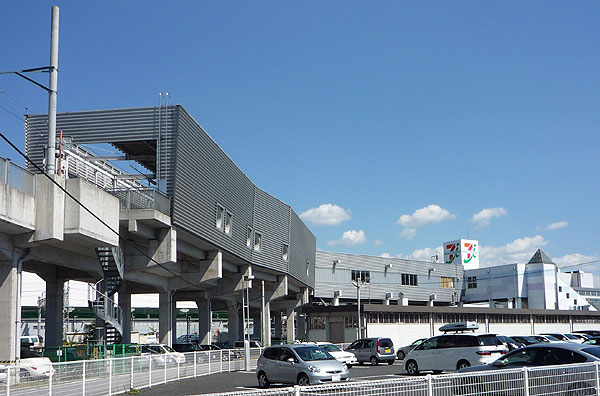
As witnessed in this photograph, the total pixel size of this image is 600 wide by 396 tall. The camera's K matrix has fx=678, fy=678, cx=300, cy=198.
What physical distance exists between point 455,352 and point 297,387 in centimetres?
1951

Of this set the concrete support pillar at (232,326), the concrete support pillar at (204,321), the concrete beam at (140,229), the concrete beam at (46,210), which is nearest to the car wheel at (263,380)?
the concrete beam at (46,210)

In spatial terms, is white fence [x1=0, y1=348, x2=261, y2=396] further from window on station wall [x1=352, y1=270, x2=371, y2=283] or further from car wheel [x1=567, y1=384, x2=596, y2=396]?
window on station wall [x1=352, y1=270, x2=371, y2=283]

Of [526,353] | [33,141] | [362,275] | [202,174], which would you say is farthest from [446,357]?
[362,275]

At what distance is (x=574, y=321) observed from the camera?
276ft

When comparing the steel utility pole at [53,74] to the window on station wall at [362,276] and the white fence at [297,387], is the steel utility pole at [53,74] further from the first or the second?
the window on station wall at [362,276]

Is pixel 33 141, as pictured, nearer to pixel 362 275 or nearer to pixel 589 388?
pixel 589 388

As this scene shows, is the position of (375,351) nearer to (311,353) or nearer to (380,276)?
(311,353)

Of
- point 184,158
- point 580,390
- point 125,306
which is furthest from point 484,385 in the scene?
point 125,306

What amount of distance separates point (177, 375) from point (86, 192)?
358 inches

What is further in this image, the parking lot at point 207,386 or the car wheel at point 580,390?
the parking lot at point 207,386

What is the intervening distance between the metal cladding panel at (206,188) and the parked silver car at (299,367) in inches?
586

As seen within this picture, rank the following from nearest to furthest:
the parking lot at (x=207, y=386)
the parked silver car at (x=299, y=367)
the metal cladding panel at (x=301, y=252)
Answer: the parked silver car at (x=299, y=367), the parking lot at (x=207, y=386), the metal cladding panel at (x=301, y=252)

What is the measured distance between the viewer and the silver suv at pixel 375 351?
38.9 meters

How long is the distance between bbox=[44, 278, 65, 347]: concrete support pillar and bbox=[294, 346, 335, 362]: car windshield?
79.1 feet
